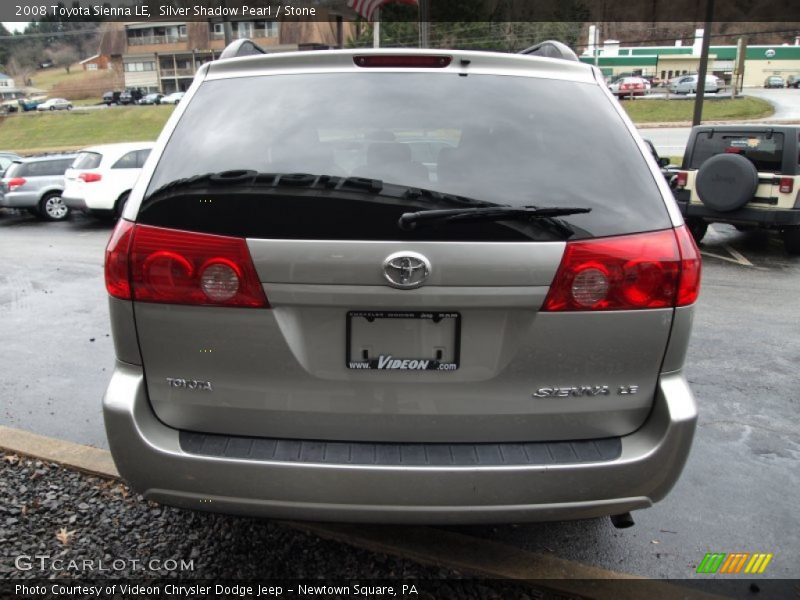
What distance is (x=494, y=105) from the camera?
2234 millimetres

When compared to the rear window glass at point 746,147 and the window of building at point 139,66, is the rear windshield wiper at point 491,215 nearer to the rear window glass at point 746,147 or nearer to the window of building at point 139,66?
the rear window glass at point 746,147

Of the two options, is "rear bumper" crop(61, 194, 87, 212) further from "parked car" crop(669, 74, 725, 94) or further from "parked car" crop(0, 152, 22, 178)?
"parked car" crop(669, 74, 725, 94)

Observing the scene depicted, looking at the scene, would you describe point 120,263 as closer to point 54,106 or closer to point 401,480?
point 401,480

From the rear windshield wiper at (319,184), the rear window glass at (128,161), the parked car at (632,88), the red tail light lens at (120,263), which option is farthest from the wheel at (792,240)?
the parked car at (632,88)

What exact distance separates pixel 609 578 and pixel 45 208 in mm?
15491

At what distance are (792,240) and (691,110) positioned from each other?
34.7m

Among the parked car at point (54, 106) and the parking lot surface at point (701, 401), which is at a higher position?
the parking lot surface at point (701, 401)

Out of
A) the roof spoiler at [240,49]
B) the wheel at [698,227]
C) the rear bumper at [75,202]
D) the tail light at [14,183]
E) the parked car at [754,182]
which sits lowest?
the rear bumper at [75,202]

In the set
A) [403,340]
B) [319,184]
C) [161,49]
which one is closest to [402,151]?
[319,184]

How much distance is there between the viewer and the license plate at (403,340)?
2.01m

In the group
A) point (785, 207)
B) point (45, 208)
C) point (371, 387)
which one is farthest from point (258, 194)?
point (45, 208)

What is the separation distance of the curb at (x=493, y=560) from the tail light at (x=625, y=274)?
116cm

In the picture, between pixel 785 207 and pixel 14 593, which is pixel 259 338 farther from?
pixel 785 207

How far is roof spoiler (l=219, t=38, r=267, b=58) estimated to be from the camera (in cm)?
278
